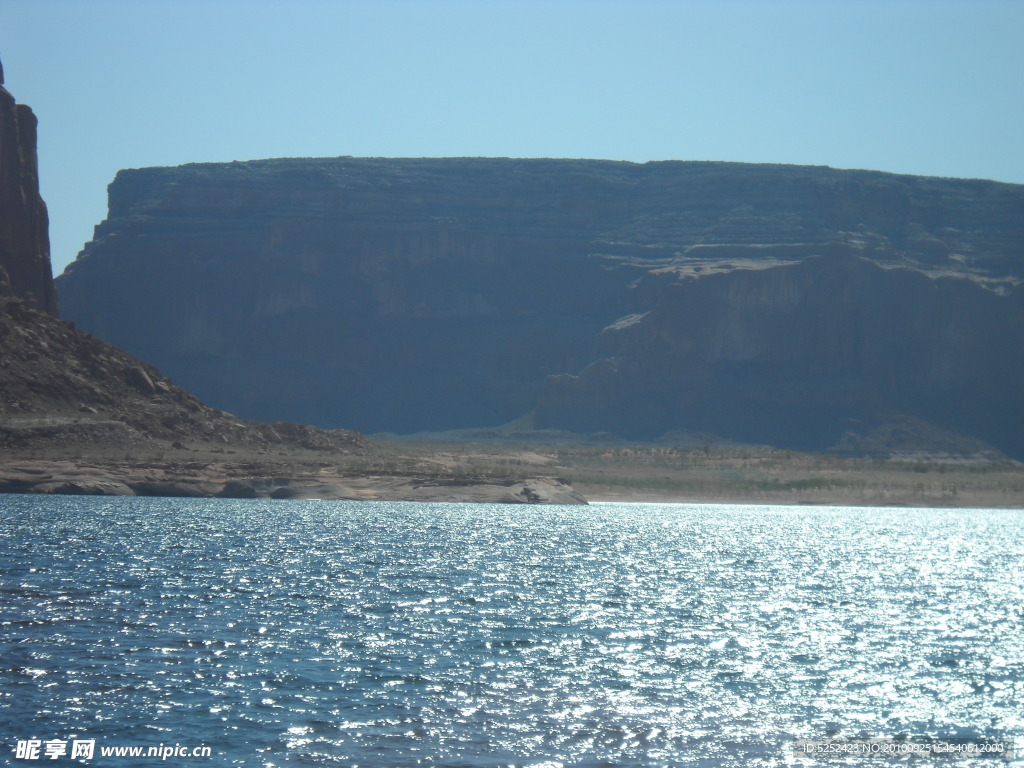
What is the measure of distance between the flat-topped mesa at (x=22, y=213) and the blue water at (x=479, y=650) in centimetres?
5488

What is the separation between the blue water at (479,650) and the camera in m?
22.3

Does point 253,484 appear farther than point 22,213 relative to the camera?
No

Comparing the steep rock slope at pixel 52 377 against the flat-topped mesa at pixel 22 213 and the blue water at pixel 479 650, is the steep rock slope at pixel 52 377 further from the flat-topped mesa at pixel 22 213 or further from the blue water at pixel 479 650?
the blue water at pixel 479 650

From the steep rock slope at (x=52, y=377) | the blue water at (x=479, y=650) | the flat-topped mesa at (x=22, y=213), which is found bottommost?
the blue water at (x=479, y=650)

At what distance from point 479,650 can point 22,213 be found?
92.0 metres

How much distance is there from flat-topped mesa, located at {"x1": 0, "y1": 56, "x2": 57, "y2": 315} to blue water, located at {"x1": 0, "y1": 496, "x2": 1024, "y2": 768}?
54.9m

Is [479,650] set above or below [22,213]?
below

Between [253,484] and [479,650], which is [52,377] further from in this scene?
[479,650]

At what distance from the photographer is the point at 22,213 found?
358 ft

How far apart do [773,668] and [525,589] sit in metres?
14.5

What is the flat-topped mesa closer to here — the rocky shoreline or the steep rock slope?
the steep rock slope

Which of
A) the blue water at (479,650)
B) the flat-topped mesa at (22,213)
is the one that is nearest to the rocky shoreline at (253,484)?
the blue water at (479,650)

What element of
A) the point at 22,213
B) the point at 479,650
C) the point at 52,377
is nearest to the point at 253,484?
the point at 52,377

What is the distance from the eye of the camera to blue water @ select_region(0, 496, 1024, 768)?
73.2ft
